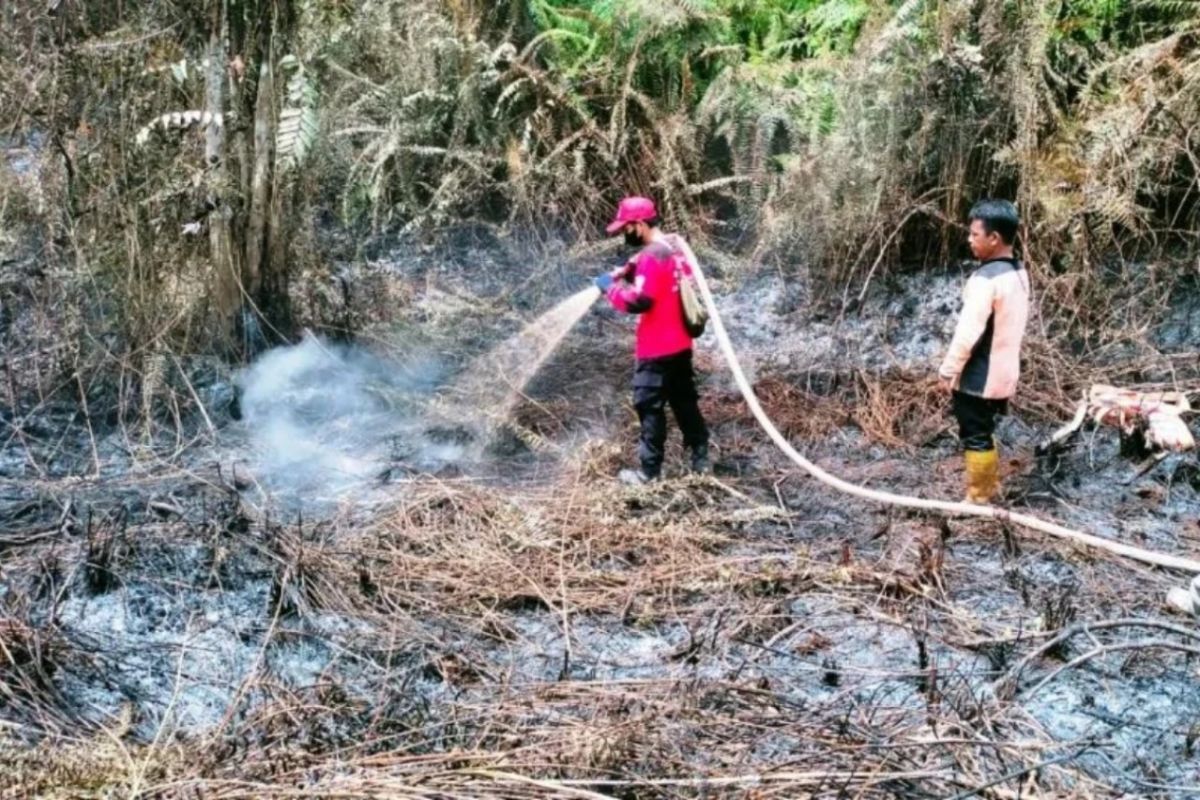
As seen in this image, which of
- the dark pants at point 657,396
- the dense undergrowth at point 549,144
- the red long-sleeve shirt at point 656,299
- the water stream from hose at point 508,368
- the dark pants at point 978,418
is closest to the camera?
the dark pants at point 978,418

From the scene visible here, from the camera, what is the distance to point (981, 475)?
5117 mm

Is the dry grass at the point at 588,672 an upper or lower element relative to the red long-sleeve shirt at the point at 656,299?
lower

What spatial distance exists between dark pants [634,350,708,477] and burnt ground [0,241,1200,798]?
28 cm

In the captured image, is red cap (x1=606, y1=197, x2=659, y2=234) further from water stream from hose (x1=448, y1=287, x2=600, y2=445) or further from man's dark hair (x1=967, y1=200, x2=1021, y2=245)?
man's dark hair (x1=967, y1=200, x2=1021, y2=245)

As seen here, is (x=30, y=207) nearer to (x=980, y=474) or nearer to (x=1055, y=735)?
(x=980, y=474)

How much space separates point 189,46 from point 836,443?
3.98 meters

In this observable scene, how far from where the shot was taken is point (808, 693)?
376 cm

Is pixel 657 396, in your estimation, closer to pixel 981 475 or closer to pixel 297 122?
pixel 981 475

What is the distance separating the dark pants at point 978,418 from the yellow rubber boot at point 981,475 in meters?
0.03

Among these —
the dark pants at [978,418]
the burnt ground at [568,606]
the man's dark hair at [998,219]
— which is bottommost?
the burnt ground at [568,606]

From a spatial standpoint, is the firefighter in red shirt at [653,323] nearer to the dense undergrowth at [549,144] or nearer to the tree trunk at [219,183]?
the dense undergrowth at [549,144]

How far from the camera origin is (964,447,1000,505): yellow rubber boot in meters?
5.10

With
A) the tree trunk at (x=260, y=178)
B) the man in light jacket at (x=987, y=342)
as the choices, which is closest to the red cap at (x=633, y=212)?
the man in light jacket at (x=987, y=342)

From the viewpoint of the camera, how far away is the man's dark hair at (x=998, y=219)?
4.91 m
